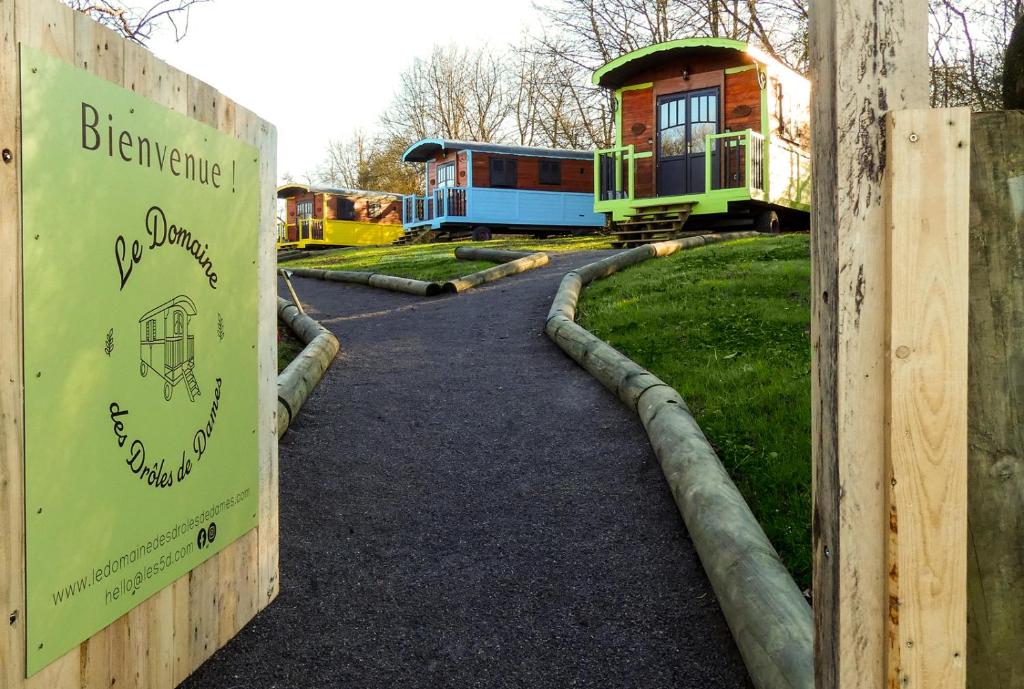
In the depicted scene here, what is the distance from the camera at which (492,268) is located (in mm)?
13031

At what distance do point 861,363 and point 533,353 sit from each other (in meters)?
5.86

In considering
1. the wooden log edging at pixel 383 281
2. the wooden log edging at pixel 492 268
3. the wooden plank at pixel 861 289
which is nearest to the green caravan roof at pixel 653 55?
the wooden log edging at pixel 492 268

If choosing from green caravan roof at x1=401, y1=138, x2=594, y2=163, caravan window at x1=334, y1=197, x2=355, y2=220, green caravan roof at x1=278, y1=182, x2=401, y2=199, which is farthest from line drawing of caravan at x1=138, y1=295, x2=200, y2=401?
caravan window at x1=334, y1=197, x2=355, y2=220

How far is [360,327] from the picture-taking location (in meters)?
9.62

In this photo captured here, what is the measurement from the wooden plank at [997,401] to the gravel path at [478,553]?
3.31 ft

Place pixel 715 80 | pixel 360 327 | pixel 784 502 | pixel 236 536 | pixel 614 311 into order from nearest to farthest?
pixel 236 536
pixel 784 502
pixel 614 311
pixel 360 327
pixel 715 80

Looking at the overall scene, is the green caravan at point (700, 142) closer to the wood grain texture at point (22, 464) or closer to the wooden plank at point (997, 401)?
the wood grain texture at point (22, 464)

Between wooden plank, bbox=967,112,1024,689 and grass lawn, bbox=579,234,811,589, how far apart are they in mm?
1418

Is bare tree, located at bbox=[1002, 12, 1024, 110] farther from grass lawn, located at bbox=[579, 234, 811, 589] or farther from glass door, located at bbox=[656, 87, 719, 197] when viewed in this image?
glass door, located at bbox=[656, 87, 719, 197]

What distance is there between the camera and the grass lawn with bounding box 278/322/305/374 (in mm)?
8140

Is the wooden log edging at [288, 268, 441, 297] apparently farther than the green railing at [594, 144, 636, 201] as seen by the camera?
No

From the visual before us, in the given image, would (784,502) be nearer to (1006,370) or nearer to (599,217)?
(1006,370)

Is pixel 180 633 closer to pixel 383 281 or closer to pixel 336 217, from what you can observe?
pixel 383 281

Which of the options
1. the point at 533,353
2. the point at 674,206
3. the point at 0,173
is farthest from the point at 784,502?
the point at 674,206
